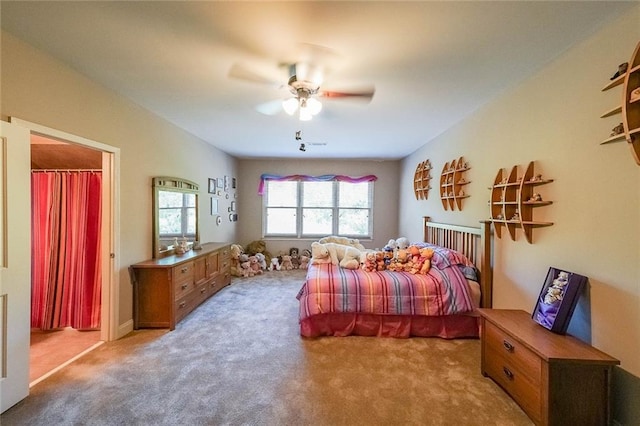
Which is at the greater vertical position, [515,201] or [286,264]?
[515,201]

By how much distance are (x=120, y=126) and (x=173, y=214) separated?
1.37 m

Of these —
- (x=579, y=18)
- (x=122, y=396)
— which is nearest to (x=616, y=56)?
(x=579, y=18)

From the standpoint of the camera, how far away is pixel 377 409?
1.88 metres

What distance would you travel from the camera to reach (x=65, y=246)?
3.01 m

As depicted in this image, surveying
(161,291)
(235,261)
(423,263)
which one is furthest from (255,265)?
(423,263)

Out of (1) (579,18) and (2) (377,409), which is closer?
(1) (579,18)

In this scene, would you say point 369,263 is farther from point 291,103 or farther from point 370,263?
point 291,103

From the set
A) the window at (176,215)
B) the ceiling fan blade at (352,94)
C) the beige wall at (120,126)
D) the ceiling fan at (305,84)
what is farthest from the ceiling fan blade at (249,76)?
the window at (176,215)

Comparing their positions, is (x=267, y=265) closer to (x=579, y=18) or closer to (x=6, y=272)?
(x=6, y=272)

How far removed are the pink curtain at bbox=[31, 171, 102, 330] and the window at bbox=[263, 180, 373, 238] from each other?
12.4 ft

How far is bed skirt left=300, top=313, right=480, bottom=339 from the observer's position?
297 cm

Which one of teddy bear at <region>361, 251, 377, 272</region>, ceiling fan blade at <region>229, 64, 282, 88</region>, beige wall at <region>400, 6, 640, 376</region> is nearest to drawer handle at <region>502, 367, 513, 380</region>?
beige wall at <region>400, 6, 640, 376</region>

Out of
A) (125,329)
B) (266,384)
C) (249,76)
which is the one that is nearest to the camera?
(266,384)

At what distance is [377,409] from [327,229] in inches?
193
